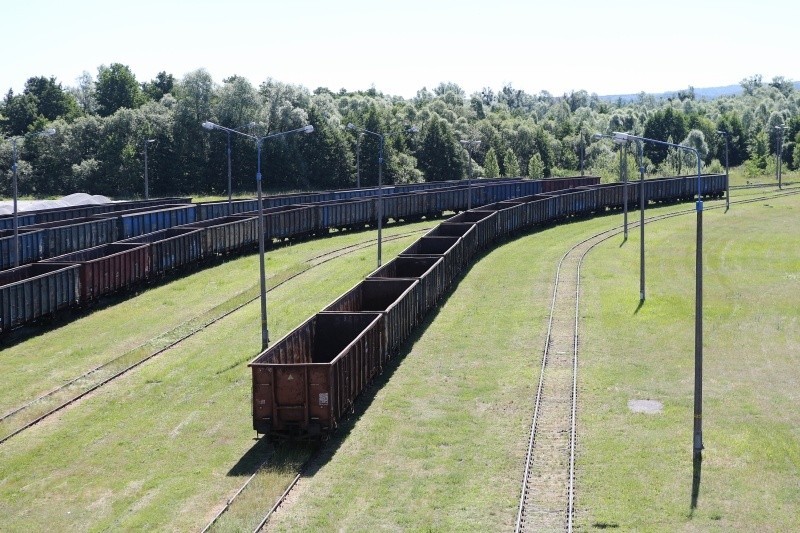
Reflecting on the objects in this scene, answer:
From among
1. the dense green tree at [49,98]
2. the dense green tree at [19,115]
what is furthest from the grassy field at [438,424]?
the dense green tree at [49,98]

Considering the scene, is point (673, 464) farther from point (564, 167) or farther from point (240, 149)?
point (564, 167)

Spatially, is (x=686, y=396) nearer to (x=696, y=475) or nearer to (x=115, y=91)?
(x=696, y=475)

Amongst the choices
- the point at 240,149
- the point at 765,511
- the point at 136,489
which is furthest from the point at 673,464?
the point at 240,149

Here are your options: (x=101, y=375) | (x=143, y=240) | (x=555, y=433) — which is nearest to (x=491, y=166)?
(x=143, y=240)

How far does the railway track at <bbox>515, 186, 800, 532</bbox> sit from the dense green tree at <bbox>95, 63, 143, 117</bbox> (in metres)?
126

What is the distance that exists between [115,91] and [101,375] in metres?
133

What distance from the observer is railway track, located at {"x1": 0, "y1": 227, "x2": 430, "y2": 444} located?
102ft

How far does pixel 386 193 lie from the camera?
9569 cm

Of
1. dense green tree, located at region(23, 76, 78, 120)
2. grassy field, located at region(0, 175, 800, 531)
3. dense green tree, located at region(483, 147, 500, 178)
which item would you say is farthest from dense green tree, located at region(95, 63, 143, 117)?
grassy field, located at region(0, 175, 800, 531)

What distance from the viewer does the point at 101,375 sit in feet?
119

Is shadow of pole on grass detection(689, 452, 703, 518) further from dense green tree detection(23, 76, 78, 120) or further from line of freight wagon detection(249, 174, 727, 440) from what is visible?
dense green tree detection(23, 76, 78, 120)

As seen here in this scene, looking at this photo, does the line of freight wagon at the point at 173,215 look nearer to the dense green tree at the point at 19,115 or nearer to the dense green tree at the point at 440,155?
the dense green tree at the point at 440,155

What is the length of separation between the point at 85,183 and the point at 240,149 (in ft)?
66.2

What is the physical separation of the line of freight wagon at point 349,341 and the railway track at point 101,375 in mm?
8079
